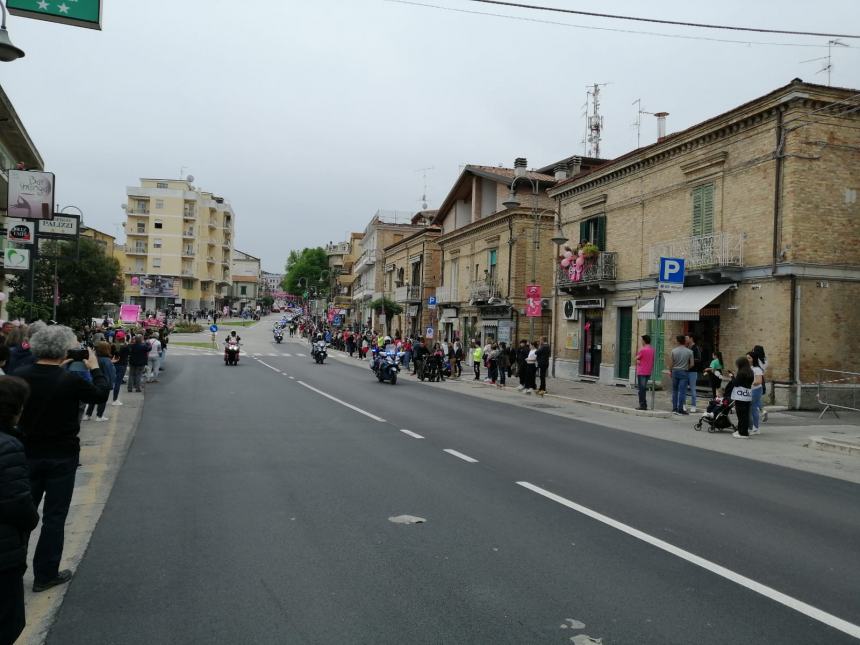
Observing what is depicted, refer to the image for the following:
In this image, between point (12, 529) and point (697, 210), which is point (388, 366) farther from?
point (12, 529)

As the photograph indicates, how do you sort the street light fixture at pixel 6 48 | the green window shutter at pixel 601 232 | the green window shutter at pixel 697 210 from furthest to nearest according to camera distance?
1. the green window shutter at pixel 601 232
2. the green window shutter at pixel 697 210
3. the street light fixture at pixel 6 48

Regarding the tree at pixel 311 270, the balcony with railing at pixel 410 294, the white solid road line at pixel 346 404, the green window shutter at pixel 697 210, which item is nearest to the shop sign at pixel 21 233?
the white solid road line at pixel 346 404

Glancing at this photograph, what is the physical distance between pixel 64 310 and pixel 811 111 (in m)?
39.0

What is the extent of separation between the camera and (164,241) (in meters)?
95.1

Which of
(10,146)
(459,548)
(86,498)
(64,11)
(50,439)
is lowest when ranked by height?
(86,498)

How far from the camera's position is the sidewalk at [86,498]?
4164 mm

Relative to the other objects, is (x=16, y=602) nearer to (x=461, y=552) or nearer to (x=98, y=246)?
(x=461, y=552)

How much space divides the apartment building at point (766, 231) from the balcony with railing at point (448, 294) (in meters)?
19.4

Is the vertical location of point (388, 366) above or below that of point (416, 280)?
below

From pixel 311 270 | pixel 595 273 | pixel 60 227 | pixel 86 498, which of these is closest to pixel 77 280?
pixel 60 227

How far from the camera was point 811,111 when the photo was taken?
57.9 feet

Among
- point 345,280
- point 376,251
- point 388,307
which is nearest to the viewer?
point 388,307

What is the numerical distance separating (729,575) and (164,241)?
99.2m

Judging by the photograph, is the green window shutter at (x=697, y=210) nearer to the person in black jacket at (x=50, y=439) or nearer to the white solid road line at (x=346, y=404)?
the white solid road line at (x=346, y=404)
